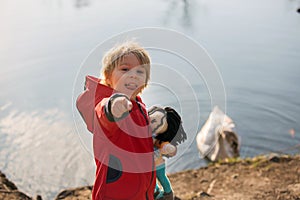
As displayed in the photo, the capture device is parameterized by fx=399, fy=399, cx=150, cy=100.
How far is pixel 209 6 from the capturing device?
14.6 m

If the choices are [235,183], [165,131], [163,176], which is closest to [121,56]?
[165,131]

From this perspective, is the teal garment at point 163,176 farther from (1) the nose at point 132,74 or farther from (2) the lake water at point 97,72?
(1) the nose at point 132,74

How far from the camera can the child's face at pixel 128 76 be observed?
7.09ft

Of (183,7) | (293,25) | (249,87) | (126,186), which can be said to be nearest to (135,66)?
(126,186)

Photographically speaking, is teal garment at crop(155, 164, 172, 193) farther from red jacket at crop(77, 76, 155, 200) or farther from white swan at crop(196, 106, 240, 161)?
white swan at crop(196, 106, 240, 161)

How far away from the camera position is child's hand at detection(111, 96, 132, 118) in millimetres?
1826

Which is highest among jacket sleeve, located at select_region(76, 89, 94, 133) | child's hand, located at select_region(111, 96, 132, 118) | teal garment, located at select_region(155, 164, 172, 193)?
child's hand, located at select_region(111, 96, 132, 118)

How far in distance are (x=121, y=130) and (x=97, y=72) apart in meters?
0.46

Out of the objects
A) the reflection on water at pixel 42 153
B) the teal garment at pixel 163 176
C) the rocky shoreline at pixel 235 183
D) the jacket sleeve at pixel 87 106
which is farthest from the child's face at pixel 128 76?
the reflection on water at pixel 42 153

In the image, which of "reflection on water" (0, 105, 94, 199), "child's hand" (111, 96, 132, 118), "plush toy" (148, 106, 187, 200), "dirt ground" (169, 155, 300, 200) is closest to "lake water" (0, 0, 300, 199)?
"reflection on water" (0, 105, 94, 199)

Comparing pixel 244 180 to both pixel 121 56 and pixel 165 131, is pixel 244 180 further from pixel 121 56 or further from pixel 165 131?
pixel 121 56

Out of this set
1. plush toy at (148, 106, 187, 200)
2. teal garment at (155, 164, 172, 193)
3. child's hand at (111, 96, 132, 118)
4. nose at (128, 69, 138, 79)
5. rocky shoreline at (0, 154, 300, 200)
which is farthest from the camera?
rocky shoreline at (0, 154, 300, 200)

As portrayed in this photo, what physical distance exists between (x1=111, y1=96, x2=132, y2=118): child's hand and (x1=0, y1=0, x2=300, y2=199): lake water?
61 centimetres

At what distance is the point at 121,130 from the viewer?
7.11ft
